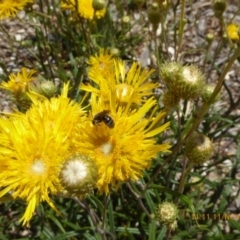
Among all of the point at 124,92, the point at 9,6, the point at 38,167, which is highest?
the point at 9,6

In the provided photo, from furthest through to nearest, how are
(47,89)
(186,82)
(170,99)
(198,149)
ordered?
(47,89) < (198,149) < (170,99) < (186,82)

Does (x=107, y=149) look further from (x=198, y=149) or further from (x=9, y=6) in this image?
(x=9, y=6)

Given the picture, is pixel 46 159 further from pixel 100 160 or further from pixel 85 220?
pixel 85 220

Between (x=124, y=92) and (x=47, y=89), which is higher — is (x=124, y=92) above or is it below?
below

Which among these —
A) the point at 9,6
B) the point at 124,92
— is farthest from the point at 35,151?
the point at 9,6
